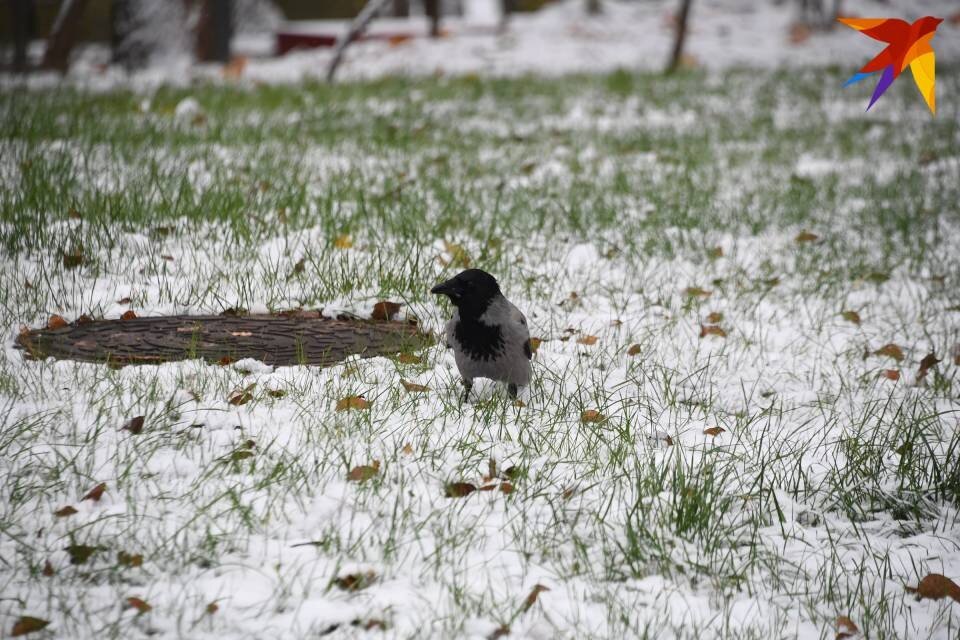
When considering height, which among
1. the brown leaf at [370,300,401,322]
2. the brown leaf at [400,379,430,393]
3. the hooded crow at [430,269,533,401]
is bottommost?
the brown leaf at [400,379,430,393]

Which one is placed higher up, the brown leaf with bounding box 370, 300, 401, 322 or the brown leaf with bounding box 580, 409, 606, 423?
the brown leaf with bounding box 370, 300, 401, 322

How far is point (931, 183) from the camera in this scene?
7238 millimetres

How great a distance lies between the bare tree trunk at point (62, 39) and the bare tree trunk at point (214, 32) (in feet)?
9.03

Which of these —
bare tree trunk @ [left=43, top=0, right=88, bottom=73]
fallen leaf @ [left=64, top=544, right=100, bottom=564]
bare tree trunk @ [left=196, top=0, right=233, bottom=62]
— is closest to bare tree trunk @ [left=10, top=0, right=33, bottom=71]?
bare tree trunk @ [left=43, top=0, right=88, bottom=73]

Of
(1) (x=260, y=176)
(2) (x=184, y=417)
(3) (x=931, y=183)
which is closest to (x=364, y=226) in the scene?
(1) (x=260, y=176)

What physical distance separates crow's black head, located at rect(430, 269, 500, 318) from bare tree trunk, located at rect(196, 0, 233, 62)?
14721 mm

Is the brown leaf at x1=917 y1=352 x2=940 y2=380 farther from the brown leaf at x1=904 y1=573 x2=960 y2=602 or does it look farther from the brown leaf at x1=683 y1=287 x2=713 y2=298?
the brown leaf at x1=904 y1=573 x2=960 y2=602

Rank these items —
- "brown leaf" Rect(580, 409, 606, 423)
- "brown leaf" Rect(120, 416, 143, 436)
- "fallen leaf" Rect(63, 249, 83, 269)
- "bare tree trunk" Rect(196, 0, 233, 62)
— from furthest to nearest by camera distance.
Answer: "bare tree trunk" Rect(196, 0, 233, 62) → "fallen leaf" Rect(63, 249, 83, 269) → "brown leaf" Rect(580, 409, 606, 423) → "brown leaf" Rect(120, 416, 143, 436)

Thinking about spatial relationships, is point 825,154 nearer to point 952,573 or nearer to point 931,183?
point 931,183

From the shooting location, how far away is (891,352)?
4.14 metres

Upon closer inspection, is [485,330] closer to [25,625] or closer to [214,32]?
[25,625]

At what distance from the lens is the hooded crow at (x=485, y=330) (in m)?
3.15

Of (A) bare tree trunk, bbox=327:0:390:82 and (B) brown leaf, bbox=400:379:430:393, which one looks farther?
(A) bare tree trunk, bbox=327:0:390:82

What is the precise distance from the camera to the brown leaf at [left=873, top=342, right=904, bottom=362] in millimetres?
4117
